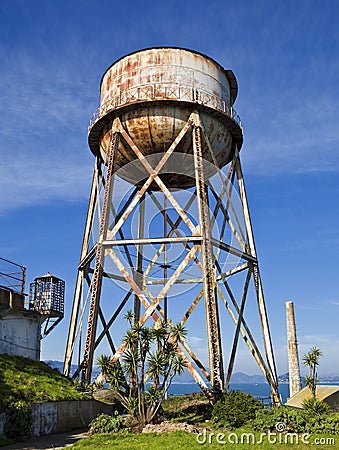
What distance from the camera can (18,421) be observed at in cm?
1577

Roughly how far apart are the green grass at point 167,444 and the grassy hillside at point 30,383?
128 inches

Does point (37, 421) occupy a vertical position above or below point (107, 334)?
below

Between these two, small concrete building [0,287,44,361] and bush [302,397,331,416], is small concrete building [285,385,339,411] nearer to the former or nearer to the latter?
bush [302,397,331,416]

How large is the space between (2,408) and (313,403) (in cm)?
1142

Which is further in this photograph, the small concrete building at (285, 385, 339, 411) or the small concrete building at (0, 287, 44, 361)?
the small concrete building at (285, 385, 339, 411)

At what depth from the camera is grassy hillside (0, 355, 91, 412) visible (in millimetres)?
16969

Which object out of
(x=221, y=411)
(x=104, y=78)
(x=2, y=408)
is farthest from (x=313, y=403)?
(x=104, y=78)

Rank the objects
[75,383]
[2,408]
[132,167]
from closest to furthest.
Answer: [2,408] < [75,383] < [132,167]

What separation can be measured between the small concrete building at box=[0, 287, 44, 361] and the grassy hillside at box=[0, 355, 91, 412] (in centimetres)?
113

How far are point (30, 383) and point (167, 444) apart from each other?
7295 mm

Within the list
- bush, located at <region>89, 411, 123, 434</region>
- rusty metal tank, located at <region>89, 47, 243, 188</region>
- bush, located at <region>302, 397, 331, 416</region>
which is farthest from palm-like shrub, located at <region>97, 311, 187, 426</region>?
rusty metal tank, located at <region>89, 47, 243, 188</region>

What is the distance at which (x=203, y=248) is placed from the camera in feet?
64.9

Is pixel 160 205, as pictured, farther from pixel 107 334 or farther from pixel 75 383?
pixel 75 383

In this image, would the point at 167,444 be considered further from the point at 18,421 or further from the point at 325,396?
the point at 325,396
